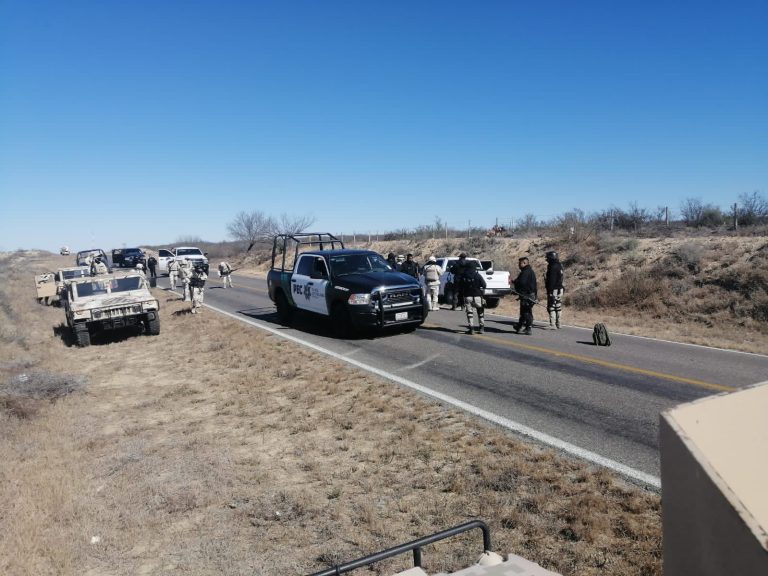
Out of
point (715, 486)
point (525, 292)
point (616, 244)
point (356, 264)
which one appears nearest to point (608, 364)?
point (525, 292)

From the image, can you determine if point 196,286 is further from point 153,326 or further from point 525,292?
point 525,292

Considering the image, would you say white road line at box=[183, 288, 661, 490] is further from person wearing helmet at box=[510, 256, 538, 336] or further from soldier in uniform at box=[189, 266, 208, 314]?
soldier in uniform at box=[189, 266, 208, 314]

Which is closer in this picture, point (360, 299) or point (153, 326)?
point (360, 299)

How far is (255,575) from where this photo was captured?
4.12 m

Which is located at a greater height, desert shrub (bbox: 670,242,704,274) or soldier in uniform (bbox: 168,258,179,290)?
A: soldier in uniform (bbox: 168,258,179,290)

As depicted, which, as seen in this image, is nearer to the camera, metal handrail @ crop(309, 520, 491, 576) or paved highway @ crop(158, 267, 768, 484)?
metal handrail @ crop(309, 520, 491, 576)

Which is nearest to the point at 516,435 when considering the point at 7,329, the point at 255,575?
the point at 255,575

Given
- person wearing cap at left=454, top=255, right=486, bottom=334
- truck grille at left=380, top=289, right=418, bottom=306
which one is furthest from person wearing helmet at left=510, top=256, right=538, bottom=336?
truck grille at left=380, top=289, right=418, bottom=306

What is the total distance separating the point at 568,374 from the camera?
8.86 meters

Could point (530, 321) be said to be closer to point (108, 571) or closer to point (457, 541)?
point (457, 541)

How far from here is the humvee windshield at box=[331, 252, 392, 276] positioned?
43.3 ft

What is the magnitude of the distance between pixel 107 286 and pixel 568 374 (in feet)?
40.6

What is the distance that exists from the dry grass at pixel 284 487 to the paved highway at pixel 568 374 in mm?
797

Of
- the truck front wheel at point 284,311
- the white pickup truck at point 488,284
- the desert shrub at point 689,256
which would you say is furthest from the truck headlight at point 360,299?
the desert shrub at point 689,256
